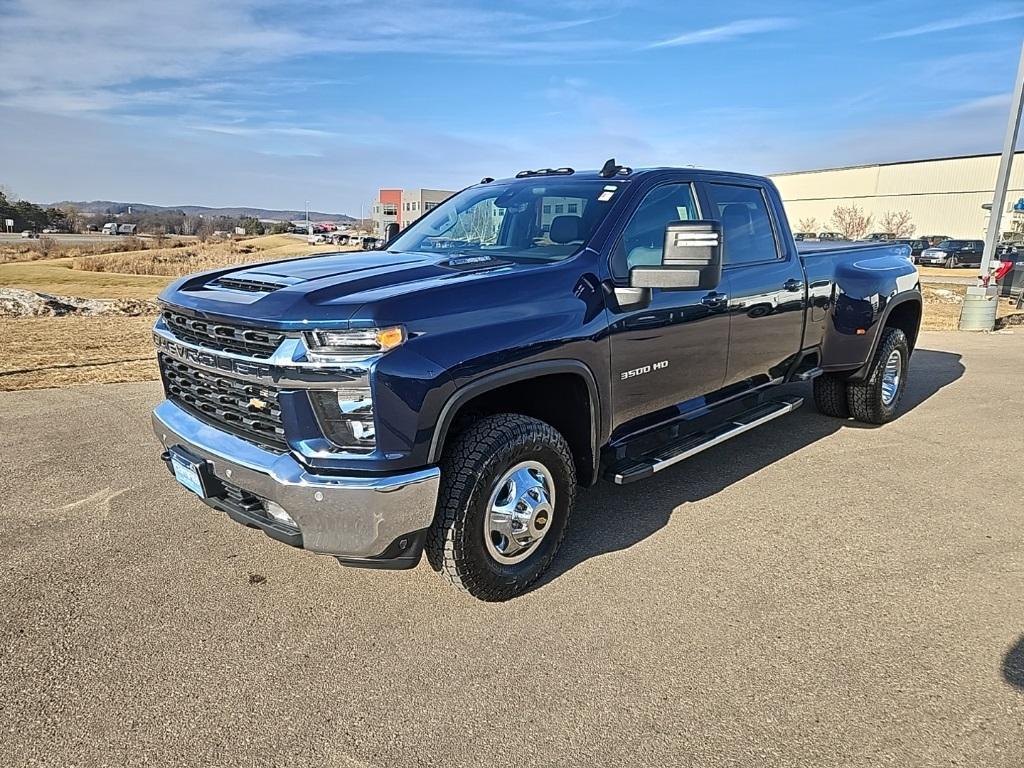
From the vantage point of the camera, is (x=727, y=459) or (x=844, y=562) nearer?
→ (x=844, y=562)

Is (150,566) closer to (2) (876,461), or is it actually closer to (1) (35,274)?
(2) (876,461)

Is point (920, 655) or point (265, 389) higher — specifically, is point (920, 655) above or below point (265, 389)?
below

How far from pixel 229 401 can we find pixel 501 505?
126 centimetres

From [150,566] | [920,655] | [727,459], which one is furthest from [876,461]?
[150,566]

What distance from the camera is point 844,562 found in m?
3.67

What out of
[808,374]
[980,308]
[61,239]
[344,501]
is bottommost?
[61,239]

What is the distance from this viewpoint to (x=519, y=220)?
13.3 ft

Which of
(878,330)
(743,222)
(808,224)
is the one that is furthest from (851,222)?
(743,222)

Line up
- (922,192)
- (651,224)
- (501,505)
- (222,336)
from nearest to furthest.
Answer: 1. (222,336)
2. (501,505)
3. (651,224)
4. (922,192)

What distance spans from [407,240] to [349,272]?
128 cm

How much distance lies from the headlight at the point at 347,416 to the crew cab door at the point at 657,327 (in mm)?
1344

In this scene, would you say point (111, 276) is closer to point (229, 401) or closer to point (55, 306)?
point (55, 306)

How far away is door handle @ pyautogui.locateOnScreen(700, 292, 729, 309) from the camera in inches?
160

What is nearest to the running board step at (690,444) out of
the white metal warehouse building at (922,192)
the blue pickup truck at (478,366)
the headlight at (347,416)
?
the blue pickup truck at (478,366)
